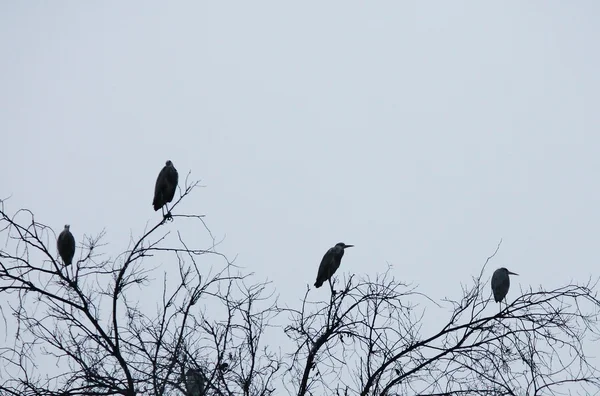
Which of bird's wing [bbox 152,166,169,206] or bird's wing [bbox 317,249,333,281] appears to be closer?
bird's wing [bbox 152,166,169,206]

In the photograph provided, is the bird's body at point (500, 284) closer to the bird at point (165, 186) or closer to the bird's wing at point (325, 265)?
the bird's wing at point (325, 265)

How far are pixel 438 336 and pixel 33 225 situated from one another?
308 cm

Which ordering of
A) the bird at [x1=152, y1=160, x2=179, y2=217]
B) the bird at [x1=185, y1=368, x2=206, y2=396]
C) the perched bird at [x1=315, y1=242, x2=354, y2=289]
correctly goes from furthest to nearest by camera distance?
the perched bird at [x1=315, y1=242, x2=354, y2=289]
the bird at [x1=152, y1=160, x2=179, y2=217]
the bird at [x1=185, y1=368, x2=206, y2=396]

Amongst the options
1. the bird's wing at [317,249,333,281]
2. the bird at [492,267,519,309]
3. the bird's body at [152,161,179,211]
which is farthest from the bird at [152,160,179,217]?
the bird at [492,267,519,309]

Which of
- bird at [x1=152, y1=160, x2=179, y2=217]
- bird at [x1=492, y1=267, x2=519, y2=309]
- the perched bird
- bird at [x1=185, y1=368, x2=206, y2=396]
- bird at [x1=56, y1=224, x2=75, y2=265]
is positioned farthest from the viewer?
bird at [x1=492, y1=267, x2=519, y2=309]

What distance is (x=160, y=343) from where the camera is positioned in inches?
A: 221

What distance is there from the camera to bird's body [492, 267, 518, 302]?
1213 centimetres

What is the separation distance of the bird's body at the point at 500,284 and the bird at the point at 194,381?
289 inches

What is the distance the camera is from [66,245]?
1126cm

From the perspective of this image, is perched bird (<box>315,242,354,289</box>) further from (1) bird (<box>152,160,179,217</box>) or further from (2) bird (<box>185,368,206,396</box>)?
(2) bird (<box>185,368,206,396</box>)

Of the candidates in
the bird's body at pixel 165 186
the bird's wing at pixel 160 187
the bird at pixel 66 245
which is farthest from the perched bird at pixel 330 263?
the bird at pixel 66 245

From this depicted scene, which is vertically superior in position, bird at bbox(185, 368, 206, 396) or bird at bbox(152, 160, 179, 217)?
bird at bbox(152, 160, 179, 217)

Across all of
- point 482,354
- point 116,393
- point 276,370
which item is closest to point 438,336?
point 482,354

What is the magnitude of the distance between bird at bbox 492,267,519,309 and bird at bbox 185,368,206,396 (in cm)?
735
